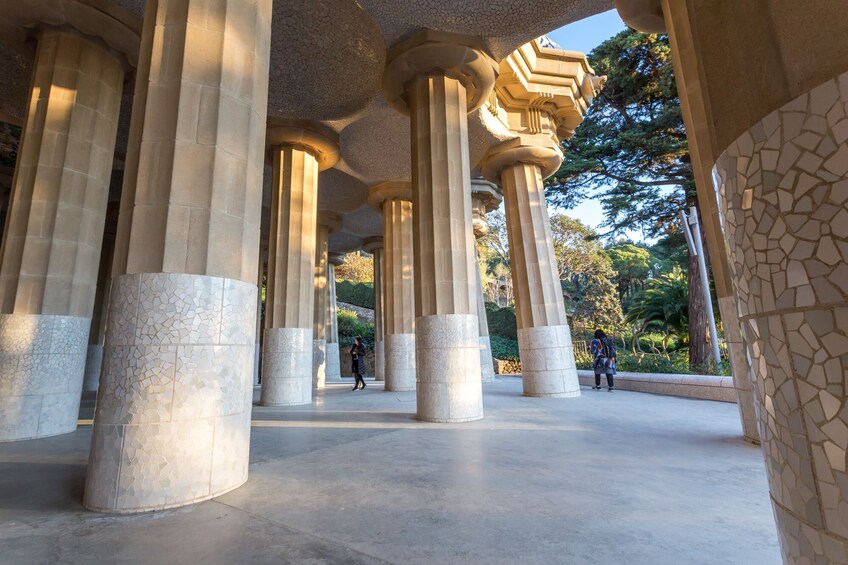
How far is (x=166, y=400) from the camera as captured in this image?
3.67 meters

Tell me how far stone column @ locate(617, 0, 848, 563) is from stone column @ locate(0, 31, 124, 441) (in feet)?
30.3

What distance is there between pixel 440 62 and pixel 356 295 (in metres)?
29.0

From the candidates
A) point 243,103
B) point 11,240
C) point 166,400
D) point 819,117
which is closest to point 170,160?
point 243,103

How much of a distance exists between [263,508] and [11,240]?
7.34 metres

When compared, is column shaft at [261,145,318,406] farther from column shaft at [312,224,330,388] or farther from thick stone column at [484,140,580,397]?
column shaft at [312,224,330,388]

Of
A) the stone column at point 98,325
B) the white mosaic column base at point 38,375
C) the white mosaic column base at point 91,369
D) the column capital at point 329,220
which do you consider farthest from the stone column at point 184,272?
the column capital at point 329,220

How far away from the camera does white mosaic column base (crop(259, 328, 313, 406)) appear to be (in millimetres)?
10523

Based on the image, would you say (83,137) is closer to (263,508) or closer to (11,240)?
(11,240)

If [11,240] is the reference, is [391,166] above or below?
above

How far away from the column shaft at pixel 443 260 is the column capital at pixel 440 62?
267mm

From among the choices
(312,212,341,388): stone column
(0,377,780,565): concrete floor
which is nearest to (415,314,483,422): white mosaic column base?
(0,377,780,565): concrete floor

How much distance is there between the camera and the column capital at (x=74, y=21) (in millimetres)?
7477

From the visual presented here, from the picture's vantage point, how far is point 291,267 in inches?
445

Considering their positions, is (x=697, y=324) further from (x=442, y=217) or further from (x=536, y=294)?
(x=442, y=217)
